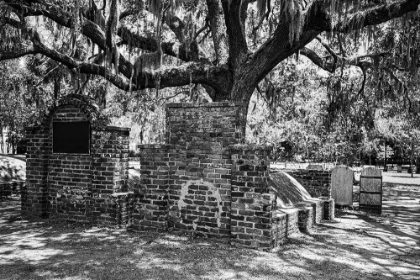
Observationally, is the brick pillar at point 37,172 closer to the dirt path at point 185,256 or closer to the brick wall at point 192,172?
the dirt path at point 185,256

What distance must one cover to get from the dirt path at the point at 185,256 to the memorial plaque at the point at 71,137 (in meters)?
1.65

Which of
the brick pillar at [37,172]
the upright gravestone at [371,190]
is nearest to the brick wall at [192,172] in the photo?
the brick pillar at [37,172]

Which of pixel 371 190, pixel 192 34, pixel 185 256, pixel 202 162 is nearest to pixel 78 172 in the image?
pixel 202 162

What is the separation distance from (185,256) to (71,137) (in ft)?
14.0

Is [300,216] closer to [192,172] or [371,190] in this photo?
[192,172]

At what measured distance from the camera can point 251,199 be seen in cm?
611

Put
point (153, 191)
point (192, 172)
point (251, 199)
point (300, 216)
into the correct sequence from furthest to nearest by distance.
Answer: point (300, 216), point (153, 191), point (192, 172), point (251, 199)

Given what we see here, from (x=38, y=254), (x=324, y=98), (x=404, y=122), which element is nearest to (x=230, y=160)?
(x=38, y=254)

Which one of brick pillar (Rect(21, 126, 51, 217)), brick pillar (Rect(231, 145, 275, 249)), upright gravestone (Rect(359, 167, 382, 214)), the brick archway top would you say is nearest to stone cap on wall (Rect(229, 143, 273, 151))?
brick pillar (Rect(231, 145, 275, 249))

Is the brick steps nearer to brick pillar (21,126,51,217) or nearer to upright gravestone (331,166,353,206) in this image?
upright gravestone (331,166,353,206)

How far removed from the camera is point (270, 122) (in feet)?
76.0

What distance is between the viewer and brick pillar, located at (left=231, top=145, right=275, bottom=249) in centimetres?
605

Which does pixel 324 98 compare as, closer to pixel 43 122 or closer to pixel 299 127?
pixel 299 127

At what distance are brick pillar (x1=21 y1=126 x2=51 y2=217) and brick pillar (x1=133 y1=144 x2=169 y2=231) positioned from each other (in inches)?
104
